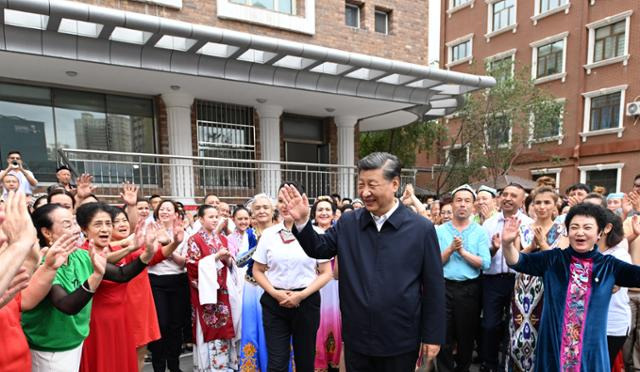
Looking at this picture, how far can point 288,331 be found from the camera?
3.13m

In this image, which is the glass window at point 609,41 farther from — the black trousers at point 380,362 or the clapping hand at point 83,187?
the clapping hand at point 83,187

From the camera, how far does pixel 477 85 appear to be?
30.8 feet

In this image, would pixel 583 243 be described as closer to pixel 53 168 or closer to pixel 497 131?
pixel 53 168

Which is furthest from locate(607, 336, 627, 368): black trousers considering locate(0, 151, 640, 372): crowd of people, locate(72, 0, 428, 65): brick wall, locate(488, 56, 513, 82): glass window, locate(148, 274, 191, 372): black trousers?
locate(488, 56, 513, 82): glass window

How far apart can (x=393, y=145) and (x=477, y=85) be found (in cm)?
647

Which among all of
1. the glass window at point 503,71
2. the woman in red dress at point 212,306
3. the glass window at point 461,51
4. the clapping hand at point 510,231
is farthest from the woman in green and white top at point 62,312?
the glass window at point 461,51

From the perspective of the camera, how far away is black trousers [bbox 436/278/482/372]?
358 centimetres

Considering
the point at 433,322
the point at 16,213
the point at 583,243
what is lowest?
the point at 433,322

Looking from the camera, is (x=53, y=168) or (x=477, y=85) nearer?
(x=53, y=168)

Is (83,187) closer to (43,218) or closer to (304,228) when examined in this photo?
(43,218)

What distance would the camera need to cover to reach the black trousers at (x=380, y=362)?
2236 mm

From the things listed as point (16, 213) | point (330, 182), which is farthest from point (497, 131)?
point (16, 213)

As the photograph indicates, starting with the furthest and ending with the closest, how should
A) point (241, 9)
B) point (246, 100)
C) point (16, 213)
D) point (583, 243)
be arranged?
point (246, 100) → point (241, 9) → point (583, 243) → point (16, 213)

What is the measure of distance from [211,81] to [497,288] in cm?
706
